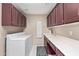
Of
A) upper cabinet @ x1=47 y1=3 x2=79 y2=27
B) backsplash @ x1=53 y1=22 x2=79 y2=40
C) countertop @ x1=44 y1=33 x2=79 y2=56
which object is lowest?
countertop @ x1=44 y1=33 x2=79 y2=56

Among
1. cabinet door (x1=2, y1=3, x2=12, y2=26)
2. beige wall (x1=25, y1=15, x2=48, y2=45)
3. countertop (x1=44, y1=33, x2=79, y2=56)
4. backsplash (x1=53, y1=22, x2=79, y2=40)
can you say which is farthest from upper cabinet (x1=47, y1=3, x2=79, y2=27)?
beige wall (x1=25, y1=15, x2=48, y2=45)

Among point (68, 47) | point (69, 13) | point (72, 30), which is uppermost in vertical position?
point (69, 13)

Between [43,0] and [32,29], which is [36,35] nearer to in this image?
[32,29]

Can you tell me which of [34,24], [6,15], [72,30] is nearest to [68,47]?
[72,30]

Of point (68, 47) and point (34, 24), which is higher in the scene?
point (34, 24)

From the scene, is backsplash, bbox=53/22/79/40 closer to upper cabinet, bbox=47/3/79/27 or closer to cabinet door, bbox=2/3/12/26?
upper cabinet, bbox=47/3/79/27

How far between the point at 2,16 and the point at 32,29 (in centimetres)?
337

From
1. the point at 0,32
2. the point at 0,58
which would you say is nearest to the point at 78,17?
the point at 0,58

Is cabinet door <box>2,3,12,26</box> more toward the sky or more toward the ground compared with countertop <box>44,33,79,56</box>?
more toward the sky

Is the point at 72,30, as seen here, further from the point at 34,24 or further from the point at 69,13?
the point at 34,24

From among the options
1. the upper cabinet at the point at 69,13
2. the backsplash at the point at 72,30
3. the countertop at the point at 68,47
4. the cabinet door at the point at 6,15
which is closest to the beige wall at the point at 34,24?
the backsplash at the point at 72,30

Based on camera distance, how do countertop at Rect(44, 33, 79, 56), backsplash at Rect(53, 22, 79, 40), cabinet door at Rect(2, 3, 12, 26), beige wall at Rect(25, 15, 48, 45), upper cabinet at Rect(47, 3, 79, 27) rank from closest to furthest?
countertop at Rect(44, 33, 79, 56) < upper cabinet at Rect(47, 3, 79, 27) < backsplash at Rect(53, 22, 79, 40) < cabinet door at Rect(2, 3, 12, 26) < beige wall at Rect(25, 15, 48, 45)

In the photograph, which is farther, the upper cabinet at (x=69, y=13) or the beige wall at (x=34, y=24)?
the beige wall at (x=34, y=24)

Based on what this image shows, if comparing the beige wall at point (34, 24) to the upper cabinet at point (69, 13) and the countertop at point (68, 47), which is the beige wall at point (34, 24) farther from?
the countertop at point (68, 47)
